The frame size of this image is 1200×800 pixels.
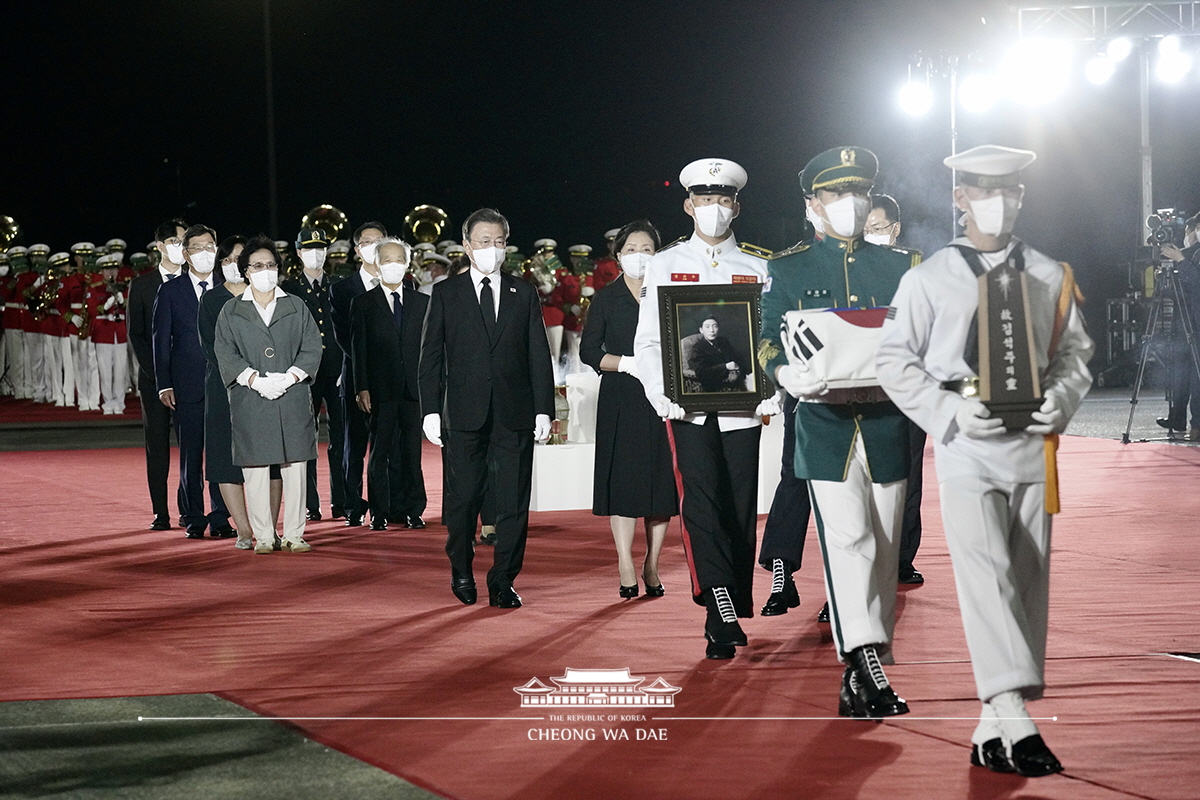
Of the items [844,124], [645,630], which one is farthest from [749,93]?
[645,630]

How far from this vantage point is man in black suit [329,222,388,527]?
10.4 metres

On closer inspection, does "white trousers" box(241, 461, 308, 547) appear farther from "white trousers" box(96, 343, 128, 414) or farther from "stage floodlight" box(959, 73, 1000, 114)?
"white trousers" box(96, 343, 128, 414)

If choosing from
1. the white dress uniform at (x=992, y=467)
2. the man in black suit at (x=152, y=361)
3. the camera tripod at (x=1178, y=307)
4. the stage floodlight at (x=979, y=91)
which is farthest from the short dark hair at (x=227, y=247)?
the stage floodlight at (x=979, y=91)

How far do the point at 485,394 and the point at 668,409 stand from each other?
162cm

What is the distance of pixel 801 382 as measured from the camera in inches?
187

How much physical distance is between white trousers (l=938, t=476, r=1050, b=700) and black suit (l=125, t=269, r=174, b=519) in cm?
691

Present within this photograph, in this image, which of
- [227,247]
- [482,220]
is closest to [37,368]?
[227,247]

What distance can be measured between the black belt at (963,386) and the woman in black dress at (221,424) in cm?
598

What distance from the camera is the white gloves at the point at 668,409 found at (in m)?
5.71

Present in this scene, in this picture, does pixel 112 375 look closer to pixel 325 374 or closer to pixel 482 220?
pixel 325 374

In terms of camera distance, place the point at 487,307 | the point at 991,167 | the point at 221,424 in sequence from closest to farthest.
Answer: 1. the point at 991,167
2. the point at 487,307
3. the point at 221,424

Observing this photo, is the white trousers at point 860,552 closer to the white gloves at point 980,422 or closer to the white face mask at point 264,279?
the white gloves at point 980,422

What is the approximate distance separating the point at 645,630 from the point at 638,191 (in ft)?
64.6

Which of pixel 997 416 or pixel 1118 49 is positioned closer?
pixel 997 416
